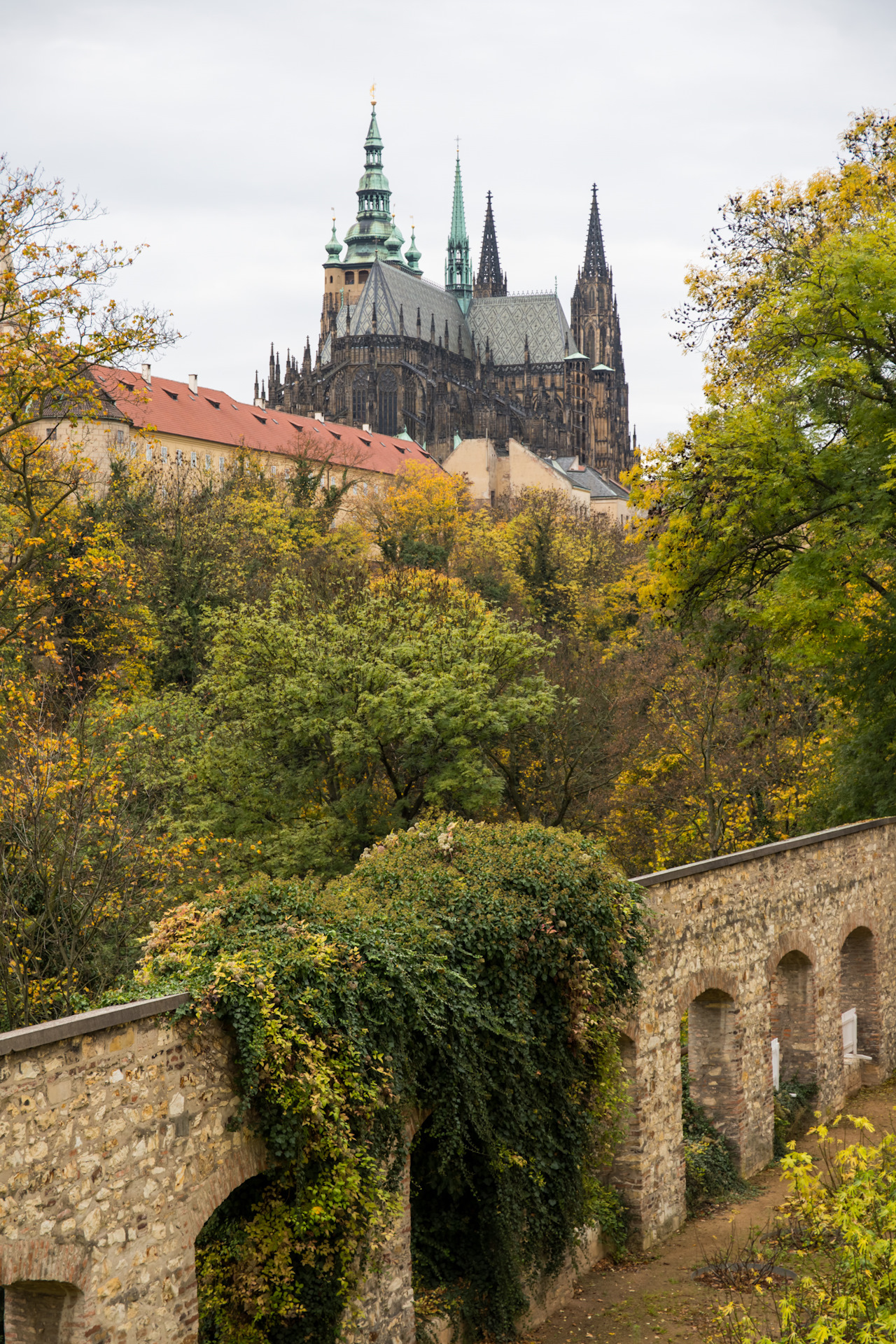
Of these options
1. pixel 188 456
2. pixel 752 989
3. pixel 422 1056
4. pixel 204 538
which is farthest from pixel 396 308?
pixel 422 1056

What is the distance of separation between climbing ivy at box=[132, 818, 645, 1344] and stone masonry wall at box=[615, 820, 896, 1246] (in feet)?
2.68

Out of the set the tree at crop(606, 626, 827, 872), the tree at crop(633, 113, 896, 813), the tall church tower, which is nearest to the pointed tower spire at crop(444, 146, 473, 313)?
the tall church tower

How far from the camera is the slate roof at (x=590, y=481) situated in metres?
102

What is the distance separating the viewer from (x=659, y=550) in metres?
22.4

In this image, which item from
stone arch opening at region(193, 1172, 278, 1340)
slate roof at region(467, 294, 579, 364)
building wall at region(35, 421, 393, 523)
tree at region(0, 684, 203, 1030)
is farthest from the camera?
slate roof at region(467, 294, 579, 364)

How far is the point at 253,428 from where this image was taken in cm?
8175

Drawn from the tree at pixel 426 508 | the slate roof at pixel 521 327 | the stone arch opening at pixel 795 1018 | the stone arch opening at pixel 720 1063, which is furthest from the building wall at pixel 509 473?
the stone arch opening at pixel 720 1063

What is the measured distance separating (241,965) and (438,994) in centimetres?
224

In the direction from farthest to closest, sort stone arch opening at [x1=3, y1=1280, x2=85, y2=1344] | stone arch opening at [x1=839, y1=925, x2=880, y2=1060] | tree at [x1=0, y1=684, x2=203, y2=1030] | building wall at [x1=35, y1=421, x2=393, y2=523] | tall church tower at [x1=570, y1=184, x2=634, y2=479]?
1. tall church tower at [x1=570, y1=184, x2=634, y2=479]
2. building wall at [x1=35, y1=421, x2=393, y2=523]
3. stone arch opening at [x1=839, y1=925, x2=880, y2=1060]
4. tree at [x1=0, y1=684, x2=203, y2=1030]
5. stone arch opening at [x1=3, y1=1280, x2=85, y2=1344]

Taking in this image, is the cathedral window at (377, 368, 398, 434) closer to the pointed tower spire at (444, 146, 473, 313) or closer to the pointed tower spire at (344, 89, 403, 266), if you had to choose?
the pointed tower spire at (344, 89, 403, 266)

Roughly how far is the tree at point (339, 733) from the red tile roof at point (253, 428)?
35.5 metres

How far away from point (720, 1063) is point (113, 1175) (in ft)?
31.7

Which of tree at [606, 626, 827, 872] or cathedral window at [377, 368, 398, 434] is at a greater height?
cathedral window at [377, 368, 398, 434]

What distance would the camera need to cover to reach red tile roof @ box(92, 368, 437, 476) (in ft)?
238
